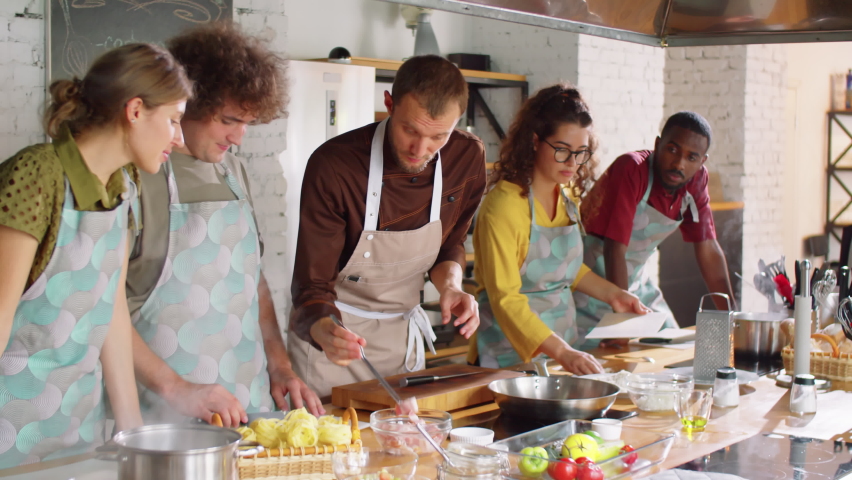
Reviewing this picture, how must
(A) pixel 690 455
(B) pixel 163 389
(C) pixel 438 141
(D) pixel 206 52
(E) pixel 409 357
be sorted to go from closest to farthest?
(A) pixel 690 455
(B) pixel 163 389
(D) pixel 206 52
(C) pixel 438 141
(E) pixel 409 357

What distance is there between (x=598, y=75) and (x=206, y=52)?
3.94m

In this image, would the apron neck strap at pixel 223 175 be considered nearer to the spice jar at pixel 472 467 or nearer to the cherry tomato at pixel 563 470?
the spice jar at pixel 472 467

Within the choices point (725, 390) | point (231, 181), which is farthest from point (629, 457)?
point (231, 181)

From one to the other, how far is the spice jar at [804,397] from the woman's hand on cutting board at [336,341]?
102 centimetres

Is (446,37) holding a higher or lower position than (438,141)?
higher

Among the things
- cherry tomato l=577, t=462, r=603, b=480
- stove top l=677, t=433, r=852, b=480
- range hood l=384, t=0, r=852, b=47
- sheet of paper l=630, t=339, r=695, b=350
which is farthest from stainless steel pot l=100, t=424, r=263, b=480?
sheet of paper l=630, t=339, r=695, b=350

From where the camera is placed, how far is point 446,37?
5922mm

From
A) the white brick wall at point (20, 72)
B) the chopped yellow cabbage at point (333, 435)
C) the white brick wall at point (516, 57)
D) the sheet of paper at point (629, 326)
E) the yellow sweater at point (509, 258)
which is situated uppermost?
the white brick wall at point (516, 57)

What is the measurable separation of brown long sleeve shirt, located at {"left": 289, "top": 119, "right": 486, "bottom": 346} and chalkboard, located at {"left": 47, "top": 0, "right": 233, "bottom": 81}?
1.41m

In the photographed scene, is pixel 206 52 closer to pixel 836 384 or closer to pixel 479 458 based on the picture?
pixel 479 458

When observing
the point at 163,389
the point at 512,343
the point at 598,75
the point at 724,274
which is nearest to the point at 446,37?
the point at 598,75

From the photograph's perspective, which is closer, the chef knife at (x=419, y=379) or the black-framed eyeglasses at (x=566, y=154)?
the chef knife at (x=419, y=379)

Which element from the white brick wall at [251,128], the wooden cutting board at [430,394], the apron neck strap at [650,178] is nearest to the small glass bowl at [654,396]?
the wooden cutting board at [430,394]

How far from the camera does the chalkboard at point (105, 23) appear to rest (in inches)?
126
